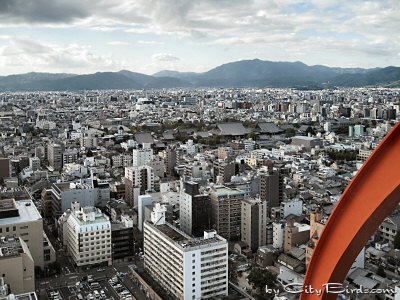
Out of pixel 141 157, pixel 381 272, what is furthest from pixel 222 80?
pixel 381 272

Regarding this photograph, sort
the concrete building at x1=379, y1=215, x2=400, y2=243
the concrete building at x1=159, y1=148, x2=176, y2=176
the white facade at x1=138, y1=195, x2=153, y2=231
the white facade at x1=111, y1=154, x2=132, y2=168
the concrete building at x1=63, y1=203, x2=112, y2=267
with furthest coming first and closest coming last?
the white facade at x1=111, y1=154, x2=132, y2=168 < the concrete building at x1=159, y1=148, x2=176, y2=176 < the white facade at x1=138, y1=195, x2=153, y2=231 < the concrete building at x1=379, y1=215, x2=400, y2=243 < the concrete building at x1=63, y1=203, x2=112, y2=267

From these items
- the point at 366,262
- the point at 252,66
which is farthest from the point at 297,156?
the point at 252,66

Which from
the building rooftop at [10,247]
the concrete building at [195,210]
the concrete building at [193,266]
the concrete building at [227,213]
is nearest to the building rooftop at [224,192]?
the concrete building at [227,213]

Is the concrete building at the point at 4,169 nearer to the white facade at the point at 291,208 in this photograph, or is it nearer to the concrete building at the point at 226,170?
the concrete building at the point at 226,170

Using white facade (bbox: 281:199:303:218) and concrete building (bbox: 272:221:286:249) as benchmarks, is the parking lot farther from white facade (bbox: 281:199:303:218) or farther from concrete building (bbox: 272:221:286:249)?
white facade (bbox: 281:199:303:218)

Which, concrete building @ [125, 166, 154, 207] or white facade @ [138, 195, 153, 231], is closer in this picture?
white facade @ [138, 195, 153, 231]

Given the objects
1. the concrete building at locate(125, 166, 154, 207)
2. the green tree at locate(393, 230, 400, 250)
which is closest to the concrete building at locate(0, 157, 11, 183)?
the concrete building at locate(125, 166, 154, 207)
